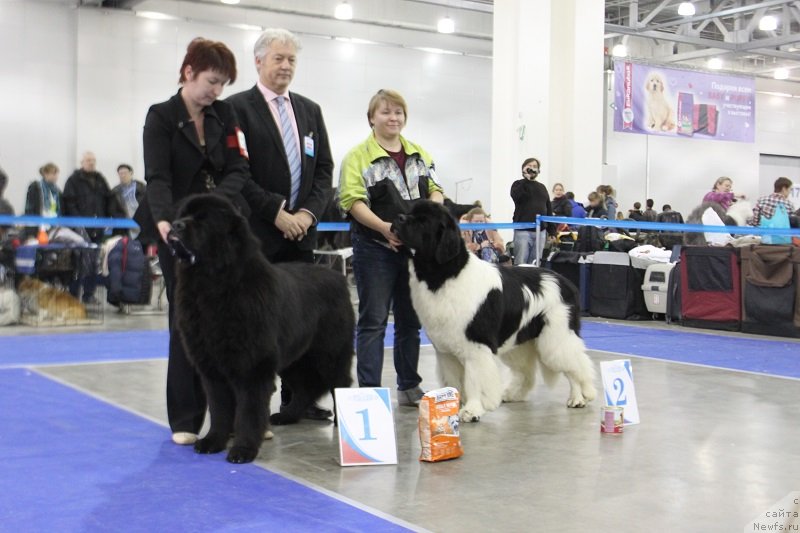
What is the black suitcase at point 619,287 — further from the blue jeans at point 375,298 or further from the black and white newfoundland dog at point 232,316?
the black and white newfoundland dog at point 232,316

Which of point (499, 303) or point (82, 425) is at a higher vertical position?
point (499, 303)

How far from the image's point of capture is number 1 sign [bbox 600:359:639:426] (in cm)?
447

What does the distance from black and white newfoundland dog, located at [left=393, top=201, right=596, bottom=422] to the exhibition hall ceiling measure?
1075cm

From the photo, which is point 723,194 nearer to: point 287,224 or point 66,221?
point 66,221

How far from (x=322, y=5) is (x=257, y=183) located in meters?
14.8

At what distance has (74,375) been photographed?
5949mm

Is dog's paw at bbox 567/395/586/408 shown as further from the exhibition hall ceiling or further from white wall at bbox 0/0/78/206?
white wall at bbox 0/0/78/206

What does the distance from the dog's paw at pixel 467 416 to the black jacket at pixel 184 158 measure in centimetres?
156

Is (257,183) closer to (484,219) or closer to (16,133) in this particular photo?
(484,219)

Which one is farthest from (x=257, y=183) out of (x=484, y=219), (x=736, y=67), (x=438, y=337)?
(x=736, y=67)

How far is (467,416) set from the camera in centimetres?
459

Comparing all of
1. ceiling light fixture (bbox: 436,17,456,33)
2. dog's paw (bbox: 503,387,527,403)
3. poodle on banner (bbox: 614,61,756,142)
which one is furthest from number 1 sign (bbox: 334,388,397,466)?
ceiling light fixture (bbox: 436,17,456,33)

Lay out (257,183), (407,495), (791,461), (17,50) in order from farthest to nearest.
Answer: (17,50) → (257,183) → (791,461) → (407,495)

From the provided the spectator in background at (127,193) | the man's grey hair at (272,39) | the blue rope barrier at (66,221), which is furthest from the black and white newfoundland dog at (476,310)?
the spectator in background at (127,193)
